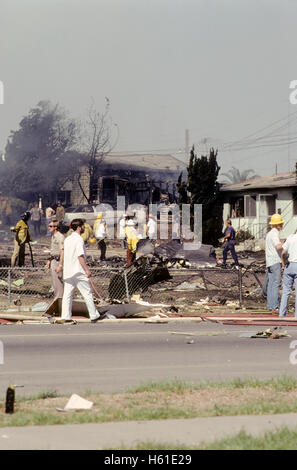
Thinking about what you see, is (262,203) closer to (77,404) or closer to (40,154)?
(40,154)

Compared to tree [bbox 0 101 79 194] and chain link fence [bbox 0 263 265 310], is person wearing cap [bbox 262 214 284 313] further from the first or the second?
tree [bbox 0 101 79 194]

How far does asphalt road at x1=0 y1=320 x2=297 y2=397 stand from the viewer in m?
10.5

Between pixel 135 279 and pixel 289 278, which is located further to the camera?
pixel 135 279

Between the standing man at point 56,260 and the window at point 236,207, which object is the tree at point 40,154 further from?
the standing man at point 56,260

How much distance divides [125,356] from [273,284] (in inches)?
255

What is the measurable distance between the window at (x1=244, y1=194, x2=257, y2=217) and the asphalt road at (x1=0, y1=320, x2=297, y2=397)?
108ft

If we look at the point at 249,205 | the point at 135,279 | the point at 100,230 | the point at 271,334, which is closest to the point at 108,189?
the point at 249,205

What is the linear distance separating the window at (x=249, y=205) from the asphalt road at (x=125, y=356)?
1299 inches

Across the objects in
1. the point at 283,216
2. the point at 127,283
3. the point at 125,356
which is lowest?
the point at 125,356

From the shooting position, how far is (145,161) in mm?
74562

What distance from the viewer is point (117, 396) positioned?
9.02 meters

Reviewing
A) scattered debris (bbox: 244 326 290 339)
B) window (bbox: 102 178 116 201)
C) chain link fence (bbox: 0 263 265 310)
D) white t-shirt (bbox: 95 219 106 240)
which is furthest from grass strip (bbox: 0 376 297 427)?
window (bbox: 102 178 116 201)

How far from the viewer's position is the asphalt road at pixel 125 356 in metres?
10.5

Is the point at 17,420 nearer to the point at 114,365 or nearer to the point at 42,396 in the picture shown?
the point at 42,396
